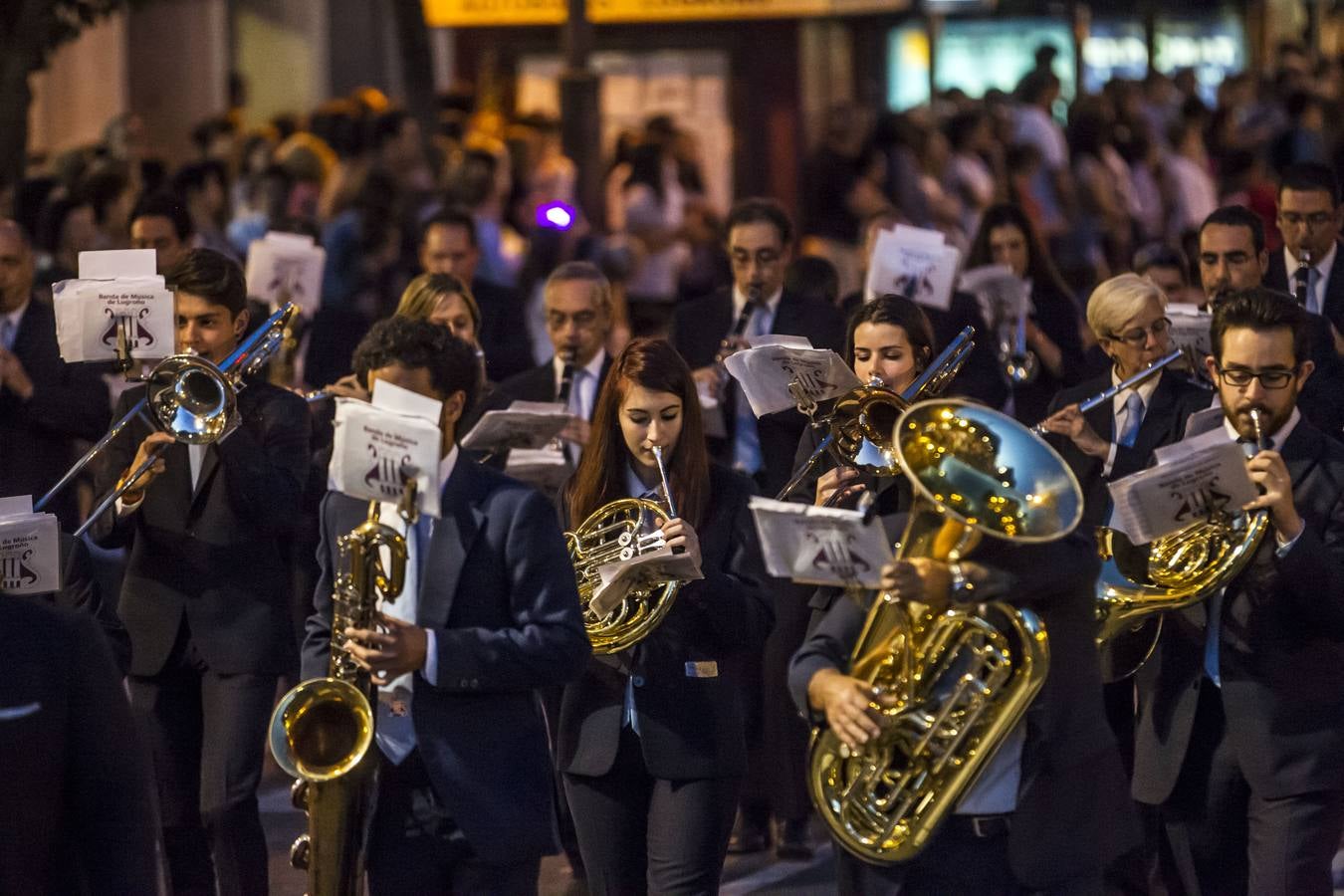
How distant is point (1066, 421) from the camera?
760 cm

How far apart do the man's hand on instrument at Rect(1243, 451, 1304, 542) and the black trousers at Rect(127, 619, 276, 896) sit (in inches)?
111

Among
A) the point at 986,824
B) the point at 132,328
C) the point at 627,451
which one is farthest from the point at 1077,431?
the point at 132,328

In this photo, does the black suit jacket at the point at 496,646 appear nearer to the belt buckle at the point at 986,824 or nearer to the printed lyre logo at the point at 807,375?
the belt buckle at the point at 986,824

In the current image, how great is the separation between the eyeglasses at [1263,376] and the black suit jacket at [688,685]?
1330 mm

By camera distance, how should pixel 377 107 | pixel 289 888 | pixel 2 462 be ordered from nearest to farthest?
pixel 289 888, pixel 2 462, pixel 377 107

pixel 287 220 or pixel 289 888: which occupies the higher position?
pixel 287 220

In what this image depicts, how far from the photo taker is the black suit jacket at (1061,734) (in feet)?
17.2

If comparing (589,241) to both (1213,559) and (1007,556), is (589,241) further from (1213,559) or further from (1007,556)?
(1007,556)

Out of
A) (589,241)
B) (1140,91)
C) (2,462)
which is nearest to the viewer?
(2,462)

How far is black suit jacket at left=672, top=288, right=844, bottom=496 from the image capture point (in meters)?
9.00

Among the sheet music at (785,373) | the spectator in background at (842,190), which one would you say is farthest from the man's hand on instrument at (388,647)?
the spectator in background at (842,190)

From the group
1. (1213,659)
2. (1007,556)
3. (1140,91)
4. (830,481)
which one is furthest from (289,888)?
(1140,91)

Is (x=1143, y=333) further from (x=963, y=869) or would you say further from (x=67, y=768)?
(x=67, y=768)

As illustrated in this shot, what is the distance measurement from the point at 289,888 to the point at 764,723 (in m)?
1.77
